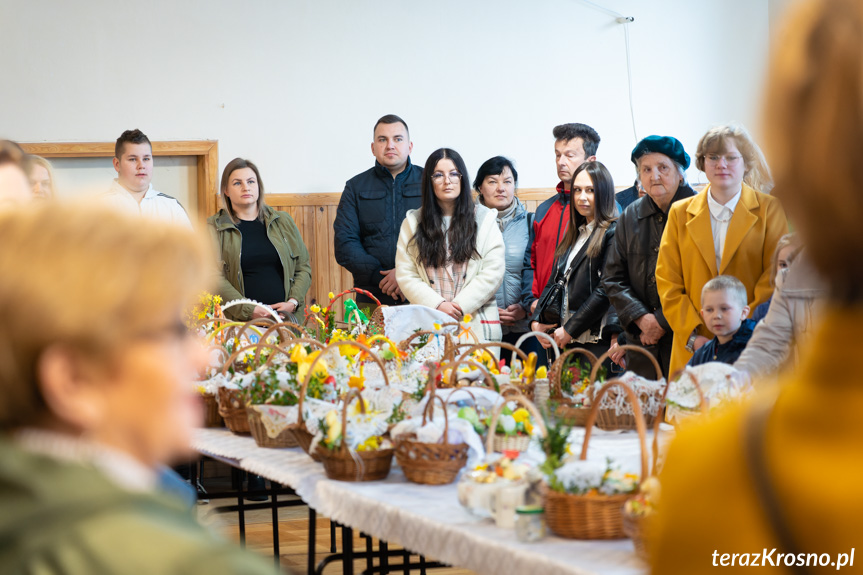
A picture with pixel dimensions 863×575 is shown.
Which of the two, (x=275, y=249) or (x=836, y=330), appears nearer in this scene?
(x=836, y=330)

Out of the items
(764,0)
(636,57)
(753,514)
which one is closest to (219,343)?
(753,514)

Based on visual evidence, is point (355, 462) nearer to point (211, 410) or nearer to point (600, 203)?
point (211, 410)

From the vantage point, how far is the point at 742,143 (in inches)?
139

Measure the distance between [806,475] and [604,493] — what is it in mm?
1203

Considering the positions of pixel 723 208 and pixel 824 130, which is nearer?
pixel 824 130

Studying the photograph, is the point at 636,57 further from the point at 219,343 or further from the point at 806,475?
the point at 806,475

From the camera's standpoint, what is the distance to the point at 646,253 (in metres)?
4.01

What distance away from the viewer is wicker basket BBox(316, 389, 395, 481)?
2324mm

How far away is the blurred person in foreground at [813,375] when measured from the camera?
59cm

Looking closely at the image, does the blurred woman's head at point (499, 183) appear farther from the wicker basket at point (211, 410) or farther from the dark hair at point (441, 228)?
the wicker basket at point (211, 410)

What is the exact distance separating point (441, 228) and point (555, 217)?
674 mm

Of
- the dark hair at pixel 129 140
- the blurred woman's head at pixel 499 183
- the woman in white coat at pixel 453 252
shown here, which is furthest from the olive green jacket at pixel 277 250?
the blurred woman's head at pixel 499 183

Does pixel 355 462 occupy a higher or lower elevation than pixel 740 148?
lower

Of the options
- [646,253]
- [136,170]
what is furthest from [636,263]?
[136,170]
